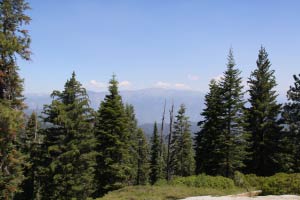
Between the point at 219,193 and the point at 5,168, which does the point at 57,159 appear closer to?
the point at 5,168

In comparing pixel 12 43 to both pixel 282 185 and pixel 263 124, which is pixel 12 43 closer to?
pixel 282 185

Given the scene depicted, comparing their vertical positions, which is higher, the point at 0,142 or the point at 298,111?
the point at 298,111

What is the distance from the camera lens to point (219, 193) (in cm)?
2222

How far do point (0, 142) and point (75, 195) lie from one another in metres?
11.6

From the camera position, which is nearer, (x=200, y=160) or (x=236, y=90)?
(x=236, y=90)

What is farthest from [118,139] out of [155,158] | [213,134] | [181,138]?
[155,158]

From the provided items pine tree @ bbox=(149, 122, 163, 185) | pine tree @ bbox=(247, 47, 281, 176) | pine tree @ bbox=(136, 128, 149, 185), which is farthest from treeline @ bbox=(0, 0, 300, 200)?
pine tree @ bbox=(136, 128, 149, 185)

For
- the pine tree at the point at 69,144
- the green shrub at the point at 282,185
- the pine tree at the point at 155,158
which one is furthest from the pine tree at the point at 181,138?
the green shrub at the point at 282,185

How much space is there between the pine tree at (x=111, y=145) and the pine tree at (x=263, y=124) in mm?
14178

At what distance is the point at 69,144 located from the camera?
28969 mm

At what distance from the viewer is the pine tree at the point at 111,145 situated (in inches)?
1292

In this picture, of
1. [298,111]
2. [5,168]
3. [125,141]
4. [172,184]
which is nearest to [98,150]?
[125,141]

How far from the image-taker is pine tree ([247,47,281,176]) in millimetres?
36469

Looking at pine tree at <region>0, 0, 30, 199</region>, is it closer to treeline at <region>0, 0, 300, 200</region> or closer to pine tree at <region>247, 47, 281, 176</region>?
treeline at <region>0, 0, 300, 200</region>
